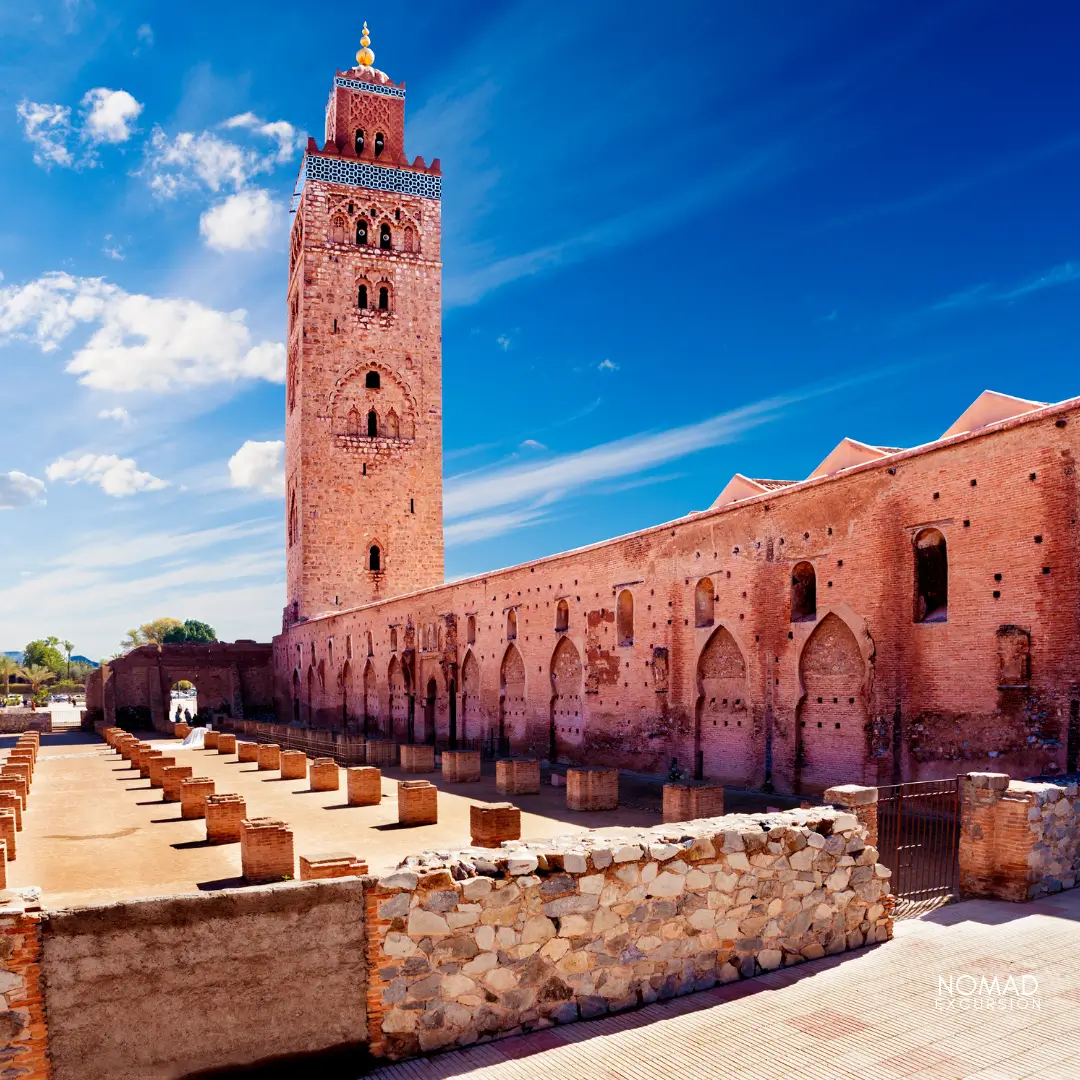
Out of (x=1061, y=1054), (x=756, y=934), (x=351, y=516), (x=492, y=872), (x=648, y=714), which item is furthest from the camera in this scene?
(x=351, y=516)

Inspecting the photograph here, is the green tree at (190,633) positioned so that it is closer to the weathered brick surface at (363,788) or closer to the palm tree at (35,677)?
the palm tree at (35,677)

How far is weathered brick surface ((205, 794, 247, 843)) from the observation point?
38.5 ft

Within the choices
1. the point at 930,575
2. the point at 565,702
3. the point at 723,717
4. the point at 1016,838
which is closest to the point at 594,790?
the point at 723,717

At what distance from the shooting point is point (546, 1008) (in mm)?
4715

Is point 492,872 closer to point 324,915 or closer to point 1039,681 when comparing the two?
→ point 324,915

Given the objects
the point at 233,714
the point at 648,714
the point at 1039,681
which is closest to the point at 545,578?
the point at 648,714

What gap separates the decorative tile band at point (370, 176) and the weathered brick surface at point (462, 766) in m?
28.3

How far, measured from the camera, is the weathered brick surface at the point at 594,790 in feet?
42.3

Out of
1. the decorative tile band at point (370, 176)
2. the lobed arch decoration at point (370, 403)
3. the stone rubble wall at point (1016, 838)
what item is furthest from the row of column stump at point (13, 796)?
the decorative tile band at point (370, 176)

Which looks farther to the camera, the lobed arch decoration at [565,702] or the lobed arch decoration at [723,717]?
the lobed arch decoration at [565,702]

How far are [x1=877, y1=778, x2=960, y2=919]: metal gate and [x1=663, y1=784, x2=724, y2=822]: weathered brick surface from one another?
1.89 m

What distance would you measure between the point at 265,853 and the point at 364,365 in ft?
97.5

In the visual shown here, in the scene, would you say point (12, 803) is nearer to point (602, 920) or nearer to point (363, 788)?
point (363, 788)

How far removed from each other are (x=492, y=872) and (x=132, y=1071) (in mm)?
1752
